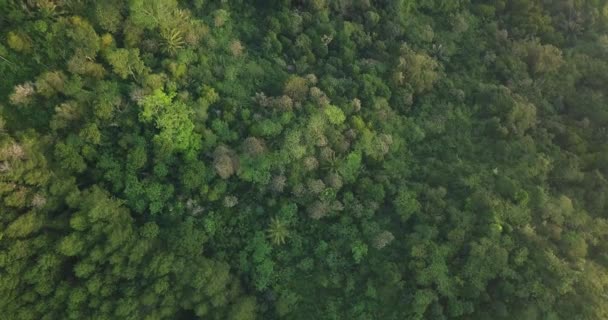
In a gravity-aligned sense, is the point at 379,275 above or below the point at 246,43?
below

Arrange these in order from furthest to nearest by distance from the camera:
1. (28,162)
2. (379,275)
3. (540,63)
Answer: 1. (540,63)
2. (379,275)
3. (28,162)

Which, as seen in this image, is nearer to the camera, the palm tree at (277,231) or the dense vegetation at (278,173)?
the dense vegetation at (278,173)

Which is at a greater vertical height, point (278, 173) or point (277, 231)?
point (278, 173)

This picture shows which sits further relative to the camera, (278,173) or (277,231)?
(278,173)

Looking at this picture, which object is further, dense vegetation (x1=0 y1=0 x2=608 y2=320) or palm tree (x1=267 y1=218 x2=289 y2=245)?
palm tree (x1=267 y1=218 x2=289 y2=245)

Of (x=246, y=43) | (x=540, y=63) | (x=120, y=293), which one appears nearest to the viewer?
(x=120, y=293)

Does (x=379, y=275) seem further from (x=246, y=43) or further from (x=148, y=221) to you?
(x=246, y=43)

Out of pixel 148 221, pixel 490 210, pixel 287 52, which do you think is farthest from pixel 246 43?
pixel 490 210

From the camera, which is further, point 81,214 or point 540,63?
point 540,63
